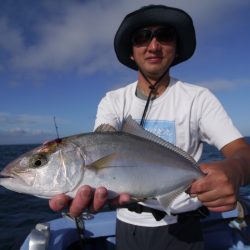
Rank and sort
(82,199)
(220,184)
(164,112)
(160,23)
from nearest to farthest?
1. (220,184)
2. (82,199)
3. (164,112)
4. (160,23)

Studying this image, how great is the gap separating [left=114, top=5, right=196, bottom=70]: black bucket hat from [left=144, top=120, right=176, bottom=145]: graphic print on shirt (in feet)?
4.02

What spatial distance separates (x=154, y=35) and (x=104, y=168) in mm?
1948

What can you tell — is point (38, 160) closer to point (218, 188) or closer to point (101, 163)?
point (101, 163)

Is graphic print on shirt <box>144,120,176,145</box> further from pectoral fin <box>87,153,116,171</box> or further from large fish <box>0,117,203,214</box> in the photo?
pectoral fin <box>87,153,116,171</box>

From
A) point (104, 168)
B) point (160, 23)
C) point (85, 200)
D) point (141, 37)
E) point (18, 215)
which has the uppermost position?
point (160, 23)

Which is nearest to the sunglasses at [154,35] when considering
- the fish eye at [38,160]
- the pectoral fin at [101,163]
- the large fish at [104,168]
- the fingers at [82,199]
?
the large fish at [104,168]

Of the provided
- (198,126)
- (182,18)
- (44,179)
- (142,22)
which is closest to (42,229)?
(44,179)

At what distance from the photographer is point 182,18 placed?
3850 mm

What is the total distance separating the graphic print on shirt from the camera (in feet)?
11.5

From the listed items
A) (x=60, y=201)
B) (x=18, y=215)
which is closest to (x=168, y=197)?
(x=60, y=201)

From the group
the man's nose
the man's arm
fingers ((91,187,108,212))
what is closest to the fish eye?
fingers ((91,187,108,212))

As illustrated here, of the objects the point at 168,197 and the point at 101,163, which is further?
the point at 168,197

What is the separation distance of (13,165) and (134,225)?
1.65m

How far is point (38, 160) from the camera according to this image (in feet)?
8.38
